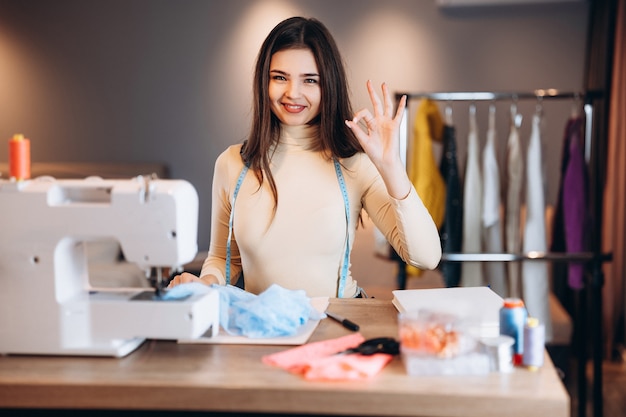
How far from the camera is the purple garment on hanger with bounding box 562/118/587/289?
3.32 meters

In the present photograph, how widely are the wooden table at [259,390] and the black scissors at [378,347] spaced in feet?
0.13

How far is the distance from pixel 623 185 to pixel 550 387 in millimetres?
2915

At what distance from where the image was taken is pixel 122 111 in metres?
4.69

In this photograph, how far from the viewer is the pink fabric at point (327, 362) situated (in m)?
1.18

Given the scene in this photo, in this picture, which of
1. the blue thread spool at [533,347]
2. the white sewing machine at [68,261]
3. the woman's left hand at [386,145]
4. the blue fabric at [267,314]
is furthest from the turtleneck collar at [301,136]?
the blue thread spool at [533,347]

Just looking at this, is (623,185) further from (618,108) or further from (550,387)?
(550,387)

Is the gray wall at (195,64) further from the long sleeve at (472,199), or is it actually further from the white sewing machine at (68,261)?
the white sewing machine at (68,261)

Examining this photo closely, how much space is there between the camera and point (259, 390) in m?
1.14

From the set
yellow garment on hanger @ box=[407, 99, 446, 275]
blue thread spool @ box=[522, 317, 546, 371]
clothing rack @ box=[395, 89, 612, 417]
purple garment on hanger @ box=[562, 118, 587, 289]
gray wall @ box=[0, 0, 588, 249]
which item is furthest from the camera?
gray wall @ box=[0, 0, 588, 249]

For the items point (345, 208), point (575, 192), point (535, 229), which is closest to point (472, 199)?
point (535, 229)

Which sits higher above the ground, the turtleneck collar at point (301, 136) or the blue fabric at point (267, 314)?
the turtleneck collar at point (301, 136)

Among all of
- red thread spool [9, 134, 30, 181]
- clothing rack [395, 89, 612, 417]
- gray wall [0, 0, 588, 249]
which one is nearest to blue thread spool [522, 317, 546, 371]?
red thread spool [9, 134, 30, 181]

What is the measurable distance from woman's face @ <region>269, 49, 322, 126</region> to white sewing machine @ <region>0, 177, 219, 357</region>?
695mm

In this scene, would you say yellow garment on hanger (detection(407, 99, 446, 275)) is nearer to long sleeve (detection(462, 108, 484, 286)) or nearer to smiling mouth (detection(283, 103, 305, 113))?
long sleeve (detection(462, 108, 484, 286))
